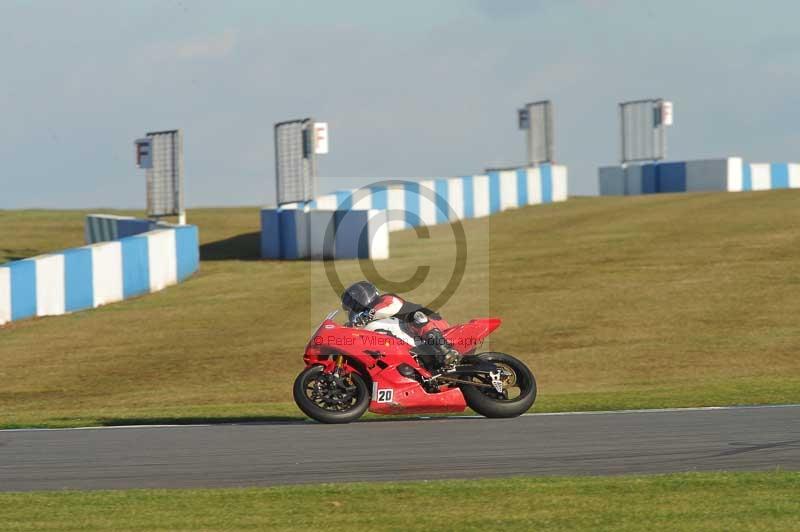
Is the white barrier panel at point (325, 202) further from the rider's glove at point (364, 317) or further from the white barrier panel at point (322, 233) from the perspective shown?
the rider's glove at point (364, 317)

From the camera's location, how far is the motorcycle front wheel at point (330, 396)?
11.3m

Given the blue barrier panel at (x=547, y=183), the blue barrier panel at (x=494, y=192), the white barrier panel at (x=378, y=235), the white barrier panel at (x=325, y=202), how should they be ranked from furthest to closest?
the blue barrier panel at (x=547, y=183), the blue barrier panel at (x=494, y=192), the white barrier panel at (x=325, y=202), the white barrier panel at (x=378, y=235)

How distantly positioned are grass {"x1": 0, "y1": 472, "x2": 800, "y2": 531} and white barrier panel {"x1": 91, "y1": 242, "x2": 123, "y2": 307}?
13837 mm

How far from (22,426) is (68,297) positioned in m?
9.17

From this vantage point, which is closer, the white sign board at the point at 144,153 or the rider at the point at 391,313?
the rider at the point at 391,313

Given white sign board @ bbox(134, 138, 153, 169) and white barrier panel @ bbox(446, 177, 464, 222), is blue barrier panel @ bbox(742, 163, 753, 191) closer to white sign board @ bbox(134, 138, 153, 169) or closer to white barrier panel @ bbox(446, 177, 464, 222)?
white barrier panel @ bbox(446, 177, 464, 222)

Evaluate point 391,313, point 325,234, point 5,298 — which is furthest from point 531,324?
point 325,234

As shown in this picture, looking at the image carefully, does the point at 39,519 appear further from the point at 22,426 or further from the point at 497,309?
the point at 497,309

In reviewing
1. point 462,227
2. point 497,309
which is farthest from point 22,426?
point 462,227

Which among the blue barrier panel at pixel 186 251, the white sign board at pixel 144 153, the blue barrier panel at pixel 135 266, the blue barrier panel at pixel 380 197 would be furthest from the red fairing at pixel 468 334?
the white sign board at pixel 144 153

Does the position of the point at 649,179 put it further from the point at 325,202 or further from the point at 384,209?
the point at 325,202

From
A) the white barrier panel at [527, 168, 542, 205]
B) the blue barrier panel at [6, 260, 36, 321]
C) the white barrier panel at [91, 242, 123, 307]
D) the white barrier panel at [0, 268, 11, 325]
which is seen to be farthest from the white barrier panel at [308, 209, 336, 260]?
the white barrier panel at [527, 168, 542, 205]

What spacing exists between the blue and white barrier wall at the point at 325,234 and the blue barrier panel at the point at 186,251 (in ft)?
6.29

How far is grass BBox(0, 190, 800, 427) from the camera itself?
45.6 feet
